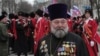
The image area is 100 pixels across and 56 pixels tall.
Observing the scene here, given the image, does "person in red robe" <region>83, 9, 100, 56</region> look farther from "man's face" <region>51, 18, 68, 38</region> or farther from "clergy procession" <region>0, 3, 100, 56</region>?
"man's face" <region>51, 18, 68, 38</region>

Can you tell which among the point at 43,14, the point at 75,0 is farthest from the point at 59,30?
the point at 75,0

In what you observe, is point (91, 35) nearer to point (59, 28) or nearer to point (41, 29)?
point (41, 29)

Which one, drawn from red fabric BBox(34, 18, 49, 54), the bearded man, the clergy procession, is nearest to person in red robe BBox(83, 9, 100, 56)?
the clergy procession

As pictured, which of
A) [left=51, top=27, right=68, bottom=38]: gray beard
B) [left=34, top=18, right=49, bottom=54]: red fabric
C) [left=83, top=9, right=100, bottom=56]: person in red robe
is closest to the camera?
[left=51, top=27, right=68, bottom=38]: gray beard

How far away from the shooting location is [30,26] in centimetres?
1656

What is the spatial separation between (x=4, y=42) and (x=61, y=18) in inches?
189

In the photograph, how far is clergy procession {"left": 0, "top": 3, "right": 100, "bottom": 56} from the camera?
5.09m

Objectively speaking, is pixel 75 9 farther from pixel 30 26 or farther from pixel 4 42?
pixel 4 42

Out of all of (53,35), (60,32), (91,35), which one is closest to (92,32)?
(91,35)

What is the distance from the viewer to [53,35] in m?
5.19

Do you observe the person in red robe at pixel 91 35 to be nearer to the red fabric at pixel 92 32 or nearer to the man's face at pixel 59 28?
the red fabric at pixel 92 32

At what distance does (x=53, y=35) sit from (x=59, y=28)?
5.7 inches

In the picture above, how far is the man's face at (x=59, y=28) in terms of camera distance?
5.06 m

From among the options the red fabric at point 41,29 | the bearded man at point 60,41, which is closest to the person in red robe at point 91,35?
the red fabric at point 41,29
